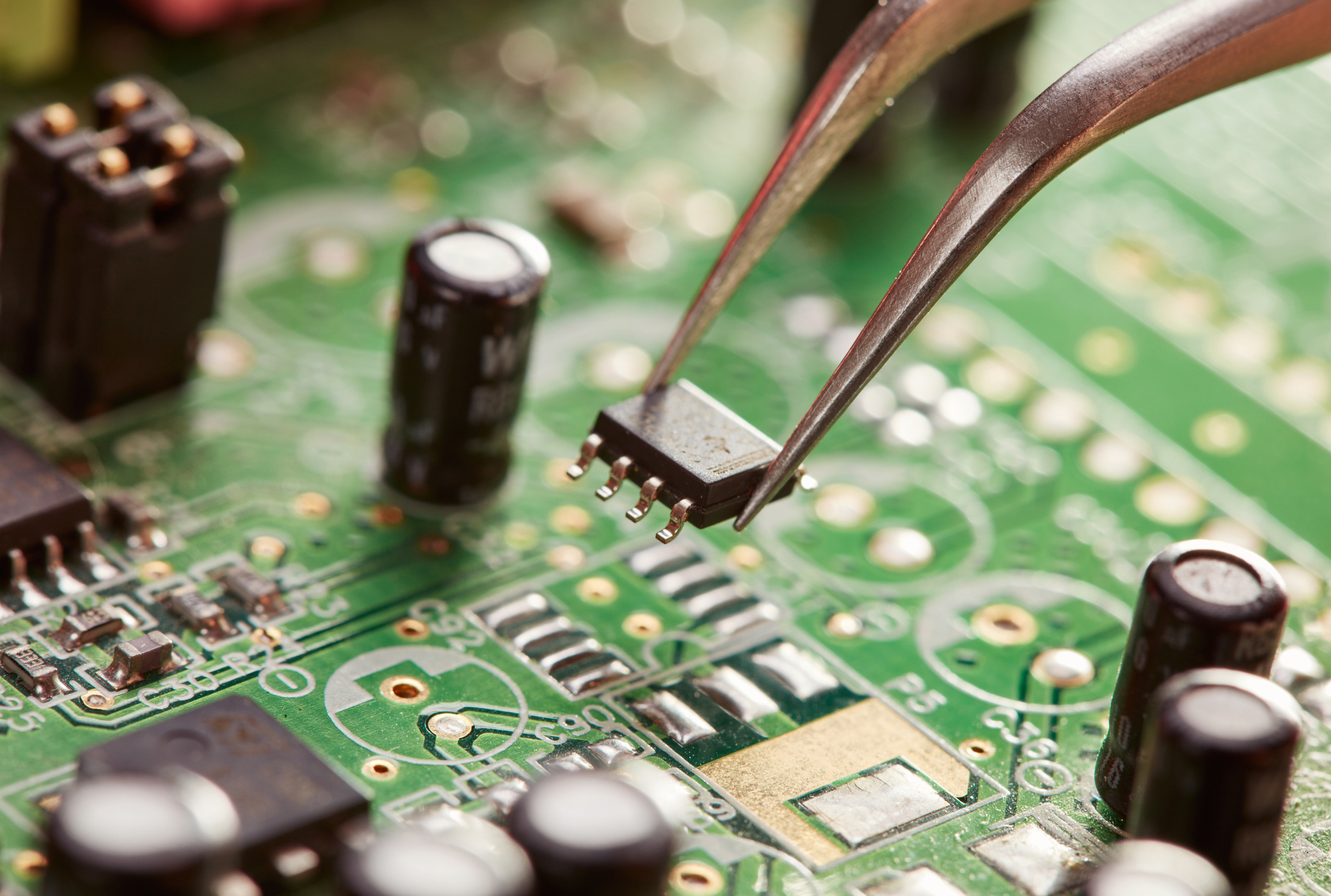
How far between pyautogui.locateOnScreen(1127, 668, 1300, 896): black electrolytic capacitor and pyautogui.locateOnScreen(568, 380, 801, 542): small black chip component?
1019 millimetres

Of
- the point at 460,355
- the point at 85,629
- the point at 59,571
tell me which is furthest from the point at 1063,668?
the point at 59,571

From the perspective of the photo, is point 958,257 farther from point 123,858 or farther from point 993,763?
point 123,858

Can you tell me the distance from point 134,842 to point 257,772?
26.9 inches

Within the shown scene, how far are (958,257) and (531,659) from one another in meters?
1.29

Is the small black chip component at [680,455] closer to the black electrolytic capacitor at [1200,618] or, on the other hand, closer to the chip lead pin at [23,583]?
the black electrolytic capacitor at [1200,618]

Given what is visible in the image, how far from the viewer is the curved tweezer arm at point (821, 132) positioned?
4562 millimetres

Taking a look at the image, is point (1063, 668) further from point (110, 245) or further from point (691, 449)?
point (110, 245)

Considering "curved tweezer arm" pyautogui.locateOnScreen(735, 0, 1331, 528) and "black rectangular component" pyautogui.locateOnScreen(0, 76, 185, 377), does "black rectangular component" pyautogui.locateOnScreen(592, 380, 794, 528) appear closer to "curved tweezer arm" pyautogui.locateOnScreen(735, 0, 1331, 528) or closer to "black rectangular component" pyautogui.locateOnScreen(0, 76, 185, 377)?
"curved tweezer arm" pyautogui.locateOnScreen(735, 0, 1331, 528)

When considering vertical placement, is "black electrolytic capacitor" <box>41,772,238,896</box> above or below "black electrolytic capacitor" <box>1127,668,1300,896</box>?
below

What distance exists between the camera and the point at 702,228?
6051 millimetres

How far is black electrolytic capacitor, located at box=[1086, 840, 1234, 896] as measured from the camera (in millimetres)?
3260

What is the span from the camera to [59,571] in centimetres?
450

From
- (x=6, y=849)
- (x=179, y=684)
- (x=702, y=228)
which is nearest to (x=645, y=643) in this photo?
(x=179, y=684)

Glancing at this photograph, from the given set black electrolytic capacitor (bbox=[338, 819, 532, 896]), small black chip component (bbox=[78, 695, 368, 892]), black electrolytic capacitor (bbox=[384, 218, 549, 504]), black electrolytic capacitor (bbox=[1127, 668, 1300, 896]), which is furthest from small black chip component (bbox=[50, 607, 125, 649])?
black electrolytic capacitor (bbox=[1127, 668, 1300, 896])
